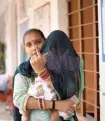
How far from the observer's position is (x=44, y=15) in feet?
15.7

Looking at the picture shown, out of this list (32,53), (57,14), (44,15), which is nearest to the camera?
(32,53)

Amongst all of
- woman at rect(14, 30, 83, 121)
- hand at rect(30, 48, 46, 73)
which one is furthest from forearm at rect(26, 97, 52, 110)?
hand at rect(30, 48, 46, 73)

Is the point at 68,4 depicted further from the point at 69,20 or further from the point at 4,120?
the point at 4,120

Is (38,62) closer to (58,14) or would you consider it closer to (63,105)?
(63,105)

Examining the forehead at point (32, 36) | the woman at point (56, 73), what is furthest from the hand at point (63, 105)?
the forehead at point (32, 36)

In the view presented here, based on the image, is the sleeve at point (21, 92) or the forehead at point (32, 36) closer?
the sleeve at point (21, 92)

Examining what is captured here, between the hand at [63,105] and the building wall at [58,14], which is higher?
the building wall at [58,14]

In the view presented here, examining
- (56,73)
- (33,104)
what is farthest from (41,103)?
(56,73)

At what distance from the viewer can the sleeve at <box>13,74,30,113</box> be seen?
145 centimetres

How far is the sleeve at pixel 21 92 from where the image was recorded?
4.75 ft

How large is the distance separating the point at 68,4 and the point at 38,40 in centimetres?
276

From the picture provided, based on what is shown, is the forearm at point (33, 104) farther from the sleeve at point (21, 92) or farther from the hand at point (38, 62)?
the hand at point (38, 62)

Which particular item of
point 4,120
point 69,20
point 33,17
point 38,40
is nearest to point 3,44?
point 33,17

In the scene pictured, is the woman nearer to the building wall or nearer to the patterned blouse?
the patterned blouse
